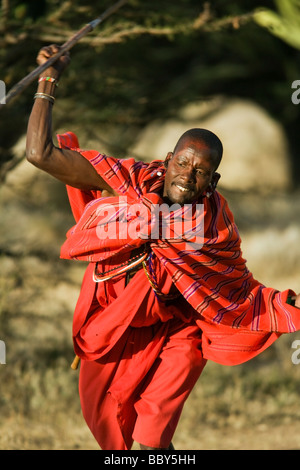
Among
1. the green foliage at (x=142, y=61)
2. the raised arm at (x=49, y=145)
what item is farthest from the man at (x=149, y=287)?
A: the green foliage at (x=142, y=61)

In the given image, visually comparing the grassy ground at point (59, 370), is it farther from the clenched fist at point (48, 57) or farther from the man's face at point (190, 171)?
the clenched fist at point (48, 57)

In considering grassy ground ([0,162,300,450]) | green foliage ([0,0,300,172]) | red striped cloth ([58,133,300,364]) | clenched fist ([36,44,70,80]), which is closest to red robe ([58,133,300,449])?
red striped cloth ([58,133,300,364])

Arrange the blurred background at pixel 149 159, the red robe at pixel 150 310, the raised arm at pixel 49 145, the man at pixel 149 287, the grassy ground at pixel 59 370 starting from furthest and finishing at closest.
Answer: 1. the blurred background at pixel 149 159
2. the grassy ground at pixel 59 370
3. the red robe at pixel 150 310
4. the man at pixel 149 287
5. the raised arm at pixel 49 145

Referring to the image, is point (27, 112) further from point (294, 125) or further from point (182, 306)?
point (294, 125)

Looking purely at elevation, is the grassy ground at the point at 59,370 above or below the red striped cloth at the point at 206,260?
below

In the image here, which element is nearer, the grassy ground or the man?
the man

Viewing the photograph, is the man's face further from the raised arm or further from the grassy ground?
the grassy ground

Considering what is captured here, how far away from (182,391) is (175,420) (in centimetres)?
16

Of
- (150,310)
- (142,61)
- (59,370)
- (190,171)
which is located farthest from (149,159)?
(190,171)

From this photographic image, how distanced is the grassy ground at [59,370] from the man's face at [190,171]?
2316 millimetres

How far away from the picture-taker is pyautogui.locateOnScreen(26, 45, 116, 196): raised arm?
2.75 m

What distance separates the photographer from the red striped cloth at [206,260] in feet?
9.80

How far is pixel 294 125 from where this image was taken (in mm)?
9719

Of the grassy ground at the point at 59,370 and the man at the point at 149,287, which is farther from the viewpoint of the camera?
the grassy ground at the point at 59,370
